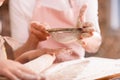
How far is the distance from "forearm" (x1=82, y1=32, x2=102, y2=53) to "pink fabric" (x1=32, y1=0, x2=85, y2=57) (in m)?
0.02

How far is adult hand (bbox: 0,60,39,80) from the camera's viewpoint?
375mm

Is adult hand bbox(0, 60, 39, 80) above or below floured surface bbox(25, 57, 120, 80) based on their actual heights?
above

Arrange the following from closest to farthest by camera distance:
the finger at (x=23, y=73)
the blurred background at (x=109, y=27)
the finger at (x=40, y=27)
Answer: the finger at (x=23, y=73), the finger at (x=40, y=27), the blurred background at (x=109, y=27)

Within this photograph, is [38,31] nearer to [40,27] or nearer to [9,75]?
[40,27]

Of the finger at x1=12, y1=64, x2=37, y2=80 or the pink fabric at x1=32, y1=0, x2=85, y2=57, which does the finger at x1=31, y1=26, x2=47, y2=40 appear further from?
the finger at x1=12, y1=64, x2=37, y2=80

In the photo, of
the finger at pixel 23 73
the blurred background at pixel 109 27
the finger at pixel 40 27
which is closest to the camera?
the finger at pixel 23 73

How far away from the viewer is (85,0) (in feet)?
2.24

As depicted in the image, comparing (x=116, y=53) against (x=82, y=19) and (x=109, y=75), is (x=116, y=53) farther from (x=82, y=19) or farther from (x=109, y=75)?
(x=109, y=75)

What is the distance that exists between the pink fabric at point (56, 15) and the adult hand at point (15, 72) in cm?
25

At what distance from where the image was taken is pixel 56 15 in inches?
26.0

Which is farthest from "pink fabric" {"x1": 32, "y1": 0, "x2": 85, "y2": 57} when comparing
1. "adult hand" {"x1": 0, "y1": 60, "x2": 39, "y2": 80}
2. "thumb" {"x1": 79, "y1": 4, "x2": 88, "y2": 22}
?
"adult hand" {"x1": 0, "y1": 60, "x2": 39, "y2": 80}

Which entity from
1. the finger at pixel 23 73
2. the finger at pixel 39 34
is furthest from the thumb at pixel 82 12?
the finger at pixel 23 73

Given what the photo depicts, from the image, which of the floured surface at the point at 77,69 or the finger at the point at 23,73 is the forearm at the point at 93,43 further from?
the finger at the point at 23,73

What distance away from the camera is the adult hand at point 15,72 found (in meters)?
0.37
